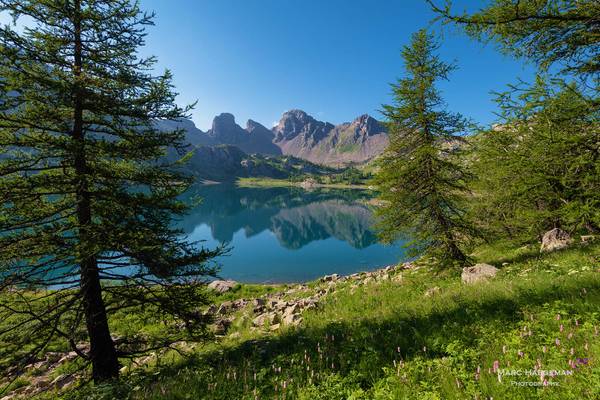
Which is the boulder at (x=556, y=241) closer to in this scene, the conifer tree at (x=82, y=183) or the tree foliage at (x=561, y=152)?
the tree foliage at (x=561, y=152)

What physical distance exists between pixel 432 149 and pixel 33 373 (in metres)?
18.2

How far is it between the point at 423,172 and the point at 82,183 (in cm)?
1294

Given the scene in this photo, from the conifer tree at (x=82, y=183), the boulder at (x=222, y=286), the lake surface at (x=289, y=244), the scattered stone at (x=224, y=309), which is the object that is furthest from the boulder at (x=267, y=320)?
the boulder at (x=222, y=286)

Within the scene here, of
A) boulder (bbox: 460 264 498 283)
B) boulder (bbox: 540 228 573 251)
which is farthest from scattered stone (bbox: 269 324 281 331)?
boulder (bbox: 540 228 573 251)

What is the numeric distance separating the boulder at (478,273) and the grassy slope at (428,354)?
1963 mm

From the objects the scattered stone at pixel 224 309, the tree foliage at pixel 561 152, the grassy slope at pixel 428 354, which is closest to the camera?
the grassy slope at pixel 428 354

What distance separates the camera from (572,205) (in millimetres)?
5273

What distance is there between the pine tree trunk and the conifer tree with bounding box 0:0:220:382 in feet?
0.08

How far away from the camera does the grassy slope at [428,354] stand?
11.6 feet

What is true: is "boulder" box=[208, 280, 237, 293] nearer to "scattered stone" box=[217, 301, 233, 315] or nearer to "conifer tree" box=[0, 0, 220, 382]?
"scattered stone" box=[217, 301, 233, 315]

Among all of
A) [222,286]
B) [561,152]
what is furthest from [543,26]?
[222,286]

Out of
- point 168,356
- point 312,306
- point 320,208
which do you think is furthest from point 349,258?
point 320,208

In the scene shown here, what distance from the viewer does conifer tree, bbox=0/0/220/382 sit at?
5.81 m

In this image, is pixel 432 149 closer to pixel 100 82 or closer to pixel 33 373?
pixel 100 82
